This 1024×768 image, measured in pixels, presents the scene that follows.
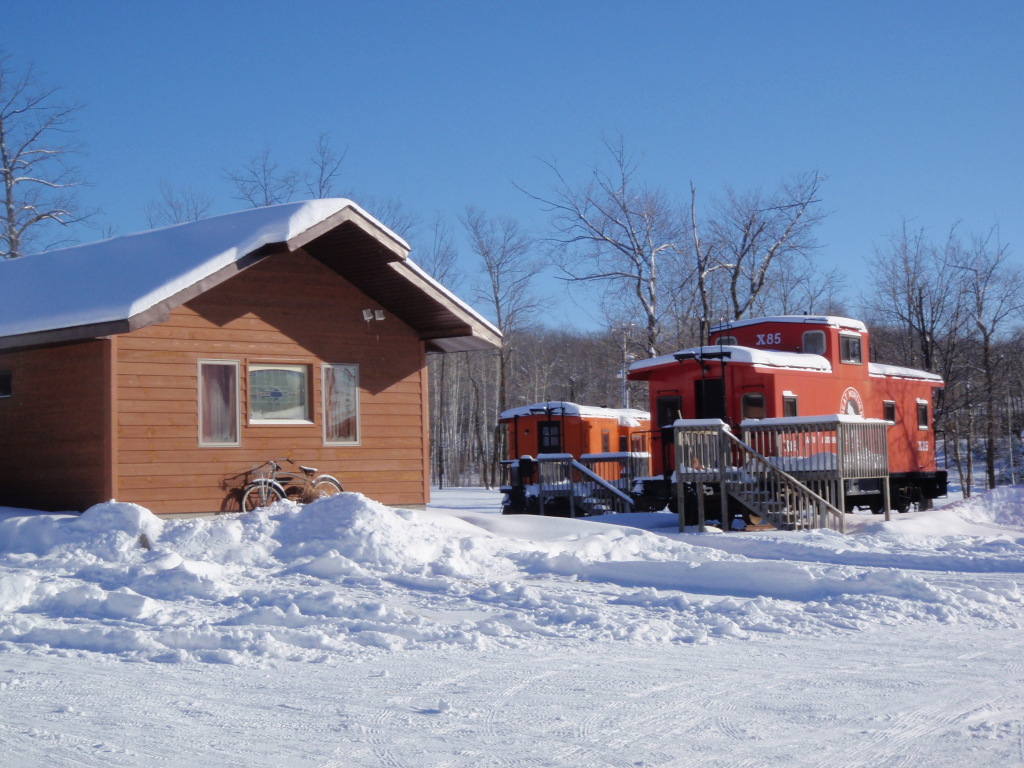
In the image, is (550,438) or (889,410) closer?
(889,410)

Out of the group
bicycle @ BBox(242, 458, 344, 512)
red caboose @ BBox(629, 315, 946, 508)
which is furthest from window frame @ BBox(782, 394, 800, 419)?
bicycle @ BBox(242, 458, 344, 512)

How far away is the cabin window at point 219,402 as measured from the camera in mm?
14562

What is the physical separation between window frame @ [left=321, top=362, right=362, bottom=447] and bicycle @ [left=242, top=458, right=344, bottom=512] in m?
0.67

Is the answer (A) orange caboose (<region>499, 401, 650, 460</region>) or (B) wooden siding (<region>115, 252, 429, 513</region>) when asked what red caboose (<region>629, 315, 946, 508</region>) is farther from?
(A) orange caboose (<region>499, 401, 650, 460</region>)

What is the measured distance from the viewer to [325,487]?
1548 centimetres

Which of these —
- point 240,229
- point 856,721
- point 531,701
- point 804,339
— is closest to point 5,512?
point 240,229

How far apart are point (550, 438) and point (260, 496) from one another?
15891 millimetres

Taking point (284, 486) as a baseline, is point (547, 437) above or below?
above

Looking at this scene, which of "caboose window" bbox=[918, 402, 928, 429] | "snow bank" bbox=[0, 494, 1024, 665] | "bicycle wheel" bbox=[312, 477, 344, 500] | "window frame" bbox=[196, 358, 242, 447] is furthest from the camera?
"caboose window" bbox=[918, 402, 928, 429]

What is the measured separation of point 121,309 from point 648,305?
23632mm

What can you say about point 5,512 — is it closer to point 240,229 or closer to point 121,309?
point 121,309

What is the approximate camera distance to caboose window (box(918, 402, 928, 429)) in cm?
2556

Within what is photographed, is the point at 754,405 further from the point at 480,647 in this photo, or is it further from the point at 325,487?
the point at 480,647

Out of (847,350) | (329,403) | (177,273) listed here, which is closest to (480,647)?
(177,273)
